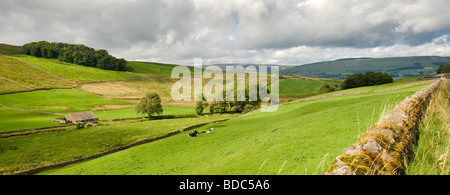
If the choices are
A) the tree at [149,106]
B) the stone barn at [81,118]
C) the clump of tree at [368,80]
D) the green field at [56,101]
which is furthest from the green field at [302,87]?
the green field at [56,101]

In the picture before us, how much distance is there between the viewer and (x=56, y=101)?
8912 cm

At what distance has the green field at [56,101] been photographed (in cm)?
7822

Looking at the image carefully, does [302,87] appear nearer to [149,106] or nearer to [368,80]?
[368,80]

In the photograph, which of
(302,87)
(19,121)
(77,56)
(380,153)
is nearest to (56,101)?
(19,121)

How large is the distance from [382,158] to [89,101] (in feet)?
372

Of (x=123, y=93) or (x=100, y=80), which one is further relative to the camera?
(x=100, y=80)

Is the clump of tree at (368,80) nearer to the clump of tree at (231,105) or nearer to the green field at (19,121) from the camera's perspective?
the clump of tree at (231,105)

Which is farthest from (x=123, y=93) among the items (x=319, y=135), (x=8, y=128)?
(x=319, y=135)

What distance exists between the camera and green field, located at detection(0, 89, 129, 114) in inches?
3079

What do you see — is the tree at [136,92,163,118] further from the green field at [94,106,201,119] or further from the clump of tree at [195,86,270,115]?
the clump of tree at [195,86,270,115]

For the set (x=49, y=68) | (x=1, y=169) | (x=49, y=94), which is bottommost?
(x=1, y=169)

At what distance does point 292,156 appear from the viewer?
1106cm

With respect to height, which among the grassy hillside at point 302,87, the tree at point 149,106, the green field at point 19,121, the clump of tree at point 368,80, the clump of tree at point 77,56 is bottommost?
the green field at point 19,121
